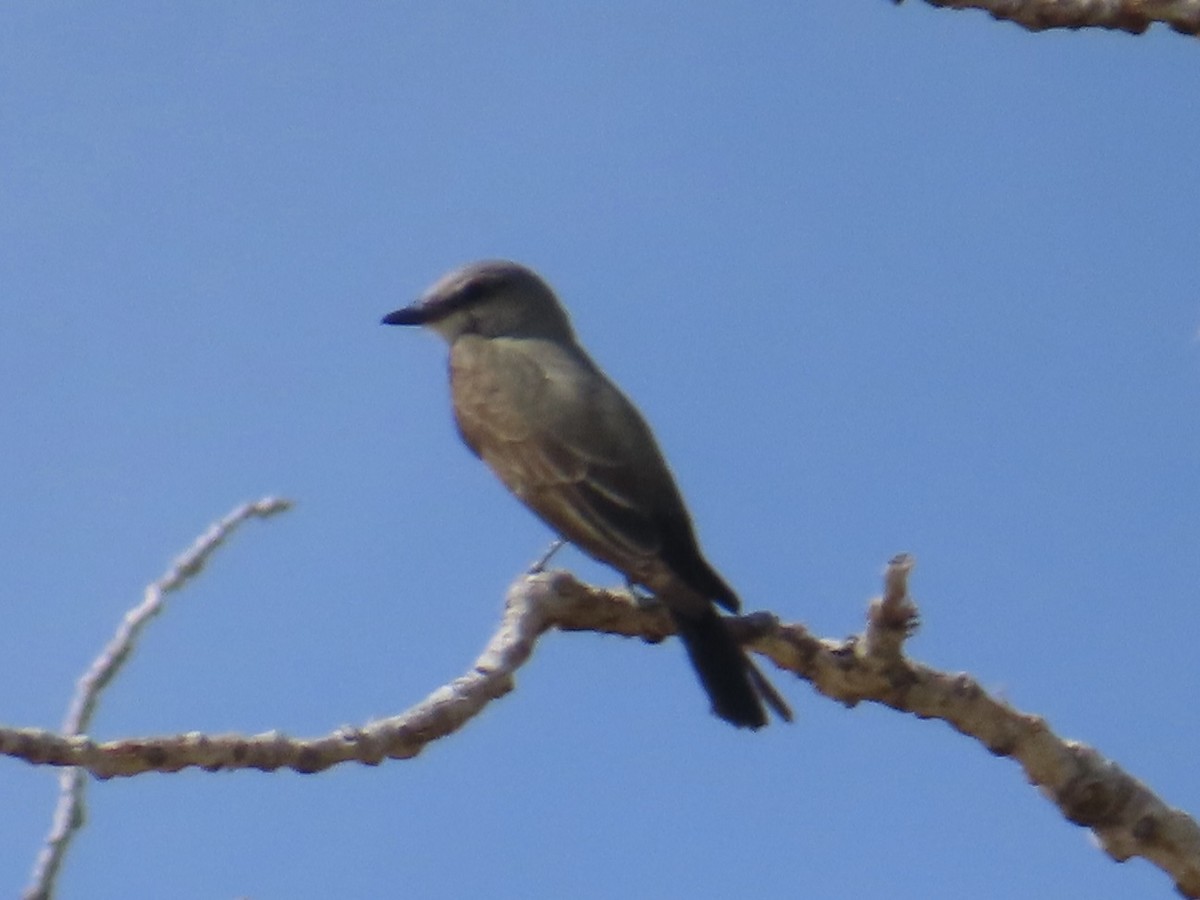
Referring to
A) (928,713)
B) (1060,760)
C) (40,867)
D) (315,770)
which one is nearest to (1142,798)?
(1060,760)

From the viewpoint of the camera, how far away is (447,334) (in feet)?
27.5

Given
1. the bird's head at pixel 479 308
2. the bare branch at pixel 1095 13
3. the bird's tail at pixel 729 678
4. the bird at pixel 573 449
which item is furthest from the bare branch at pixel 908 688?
the bird's head at pixel 479 308

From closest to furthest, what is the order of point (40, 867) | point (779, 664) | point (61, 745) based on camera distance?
point (61, 745) → point (40, 867) → point (779, 664)

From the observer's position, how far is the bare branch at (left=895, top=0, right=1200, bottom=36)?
5.23m

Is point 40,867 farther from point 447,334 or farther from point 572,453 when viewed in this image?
point 447,334

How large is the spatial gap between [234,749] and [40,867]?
18.3 inches

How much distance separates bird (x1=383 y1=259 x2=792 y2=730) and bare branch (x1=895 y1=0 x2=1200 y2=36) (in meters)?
1.89

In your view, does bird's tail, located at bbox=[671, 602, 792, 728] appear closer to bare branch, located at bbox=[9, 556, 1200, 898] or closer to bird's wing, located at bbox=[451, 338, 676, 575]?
bare branch, located at bbox=[9, 556, 1200, 898]

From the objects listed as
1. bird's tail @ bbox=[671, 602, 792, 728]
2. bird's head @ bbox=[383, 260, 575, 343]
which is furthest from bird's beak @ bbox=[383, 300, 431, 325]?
bird's tail @ bbox=[671, 602, 792, 728]

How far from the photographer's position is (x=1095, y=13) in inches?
207

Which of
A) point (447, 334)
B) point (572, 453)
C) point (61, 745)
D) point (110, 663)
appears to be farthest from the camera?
point (447, 334)

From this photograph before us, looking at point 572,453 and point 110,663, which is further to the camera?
point 572,453

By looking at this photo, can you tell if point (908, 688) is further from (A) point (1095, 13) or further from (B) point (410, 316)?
(B) point (410, 316)

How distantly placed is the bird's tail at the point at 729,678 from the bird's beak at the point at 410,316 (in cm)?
284
